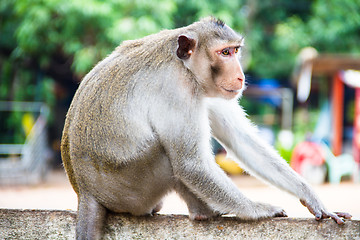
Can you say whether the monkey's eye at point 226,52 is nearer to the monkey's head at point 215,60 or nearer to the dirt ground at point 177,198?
the monkey's head at point 215,60

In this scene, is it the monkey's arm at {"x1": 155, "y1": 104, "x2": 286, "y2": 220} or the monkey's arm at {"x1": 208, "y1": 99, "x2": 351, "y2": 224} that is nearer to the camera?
the monkey's arm at {"x1": 155, "y1": 104, "x2": 286, "y2": 220}

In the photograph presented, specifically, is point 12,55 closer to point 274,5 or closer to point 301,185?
point 274,5

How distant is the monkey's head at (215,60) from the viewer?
3062 millimetres

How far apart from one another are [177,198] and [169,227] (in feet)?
21.0

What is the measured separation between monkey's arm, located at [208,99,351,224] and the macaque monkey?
0.02 meters

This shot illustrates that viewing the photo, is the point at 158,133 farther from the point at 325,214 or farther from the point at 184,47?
the point at 325,214

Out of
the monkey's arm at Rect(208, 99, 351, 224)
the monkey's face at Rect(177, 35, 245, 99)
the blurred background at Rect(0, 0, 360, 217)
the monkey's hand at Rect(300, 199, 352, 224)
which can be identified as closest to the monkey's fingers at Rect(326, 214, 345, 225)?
the monkey's hand at Rect(300, 199, 352, 224)

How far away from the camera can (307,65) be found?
499 inches

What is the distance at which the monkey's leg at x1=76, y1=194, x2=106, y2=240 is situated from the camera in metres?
2.88

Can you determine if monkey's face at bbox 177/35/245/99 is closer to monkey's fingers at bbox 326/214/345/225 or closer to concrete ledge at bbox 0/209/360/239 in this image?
concrete ledge at bbox 0/209/360/239

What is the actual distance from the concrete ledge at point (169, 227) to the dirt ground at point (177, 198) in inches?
169

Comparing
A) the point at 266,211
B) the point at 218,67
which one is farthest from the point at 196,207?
the point at 218,67

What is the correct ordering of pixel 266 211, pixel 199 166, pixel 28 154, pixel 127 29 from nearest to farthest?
pixel 199 166, pixel 266 211, pixel 127 29, pixel 28 154

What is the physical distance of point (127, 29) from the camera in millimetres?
11094
